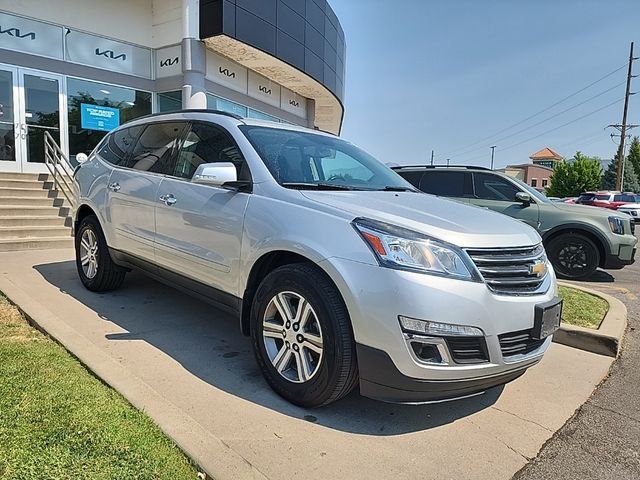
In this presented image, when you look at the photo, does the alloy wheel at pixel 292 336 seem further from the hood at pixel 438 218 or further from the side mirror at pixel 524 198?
the side mirror at pixel 524 198

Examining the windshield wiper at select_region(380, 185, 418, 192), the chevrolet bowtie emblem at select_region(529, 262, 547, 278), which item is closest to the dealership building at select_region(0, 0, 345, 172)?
the windshield wiper at select_region(380, 185, 418, 192)

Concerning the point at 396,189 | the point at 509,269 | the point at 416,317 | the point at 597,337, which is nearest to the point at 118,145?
the point at 396,189

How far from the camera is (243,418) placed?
2.77 meters

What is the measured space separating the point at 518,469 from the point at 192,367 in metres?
2.23

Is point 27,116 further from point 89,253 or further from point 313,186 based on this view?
point 313,186

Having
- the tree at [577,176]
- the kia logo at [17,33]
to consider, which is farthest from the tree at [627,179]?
the kia logo at [17,33]

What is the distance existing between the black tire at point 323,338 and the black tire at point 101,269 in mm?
2681

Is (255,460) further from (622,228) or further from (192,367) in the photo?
(622,228)

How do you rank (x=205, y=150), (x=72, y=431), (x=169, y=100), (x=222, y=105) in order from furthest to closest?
(x=222, y=105)
(x=169, y=100)
(x=205, y=150)
(x=72, y=431)

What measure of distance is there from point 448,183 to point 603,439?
20.4ft

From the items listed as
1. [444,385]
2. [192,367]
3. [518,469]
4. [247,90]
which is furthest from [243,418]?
[247,90]

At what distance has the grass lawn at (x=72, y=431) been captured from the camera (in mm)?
2064

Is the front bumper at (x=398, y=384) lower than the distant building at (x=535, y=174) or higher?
lower

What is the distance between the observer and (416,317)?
7.91 ft
